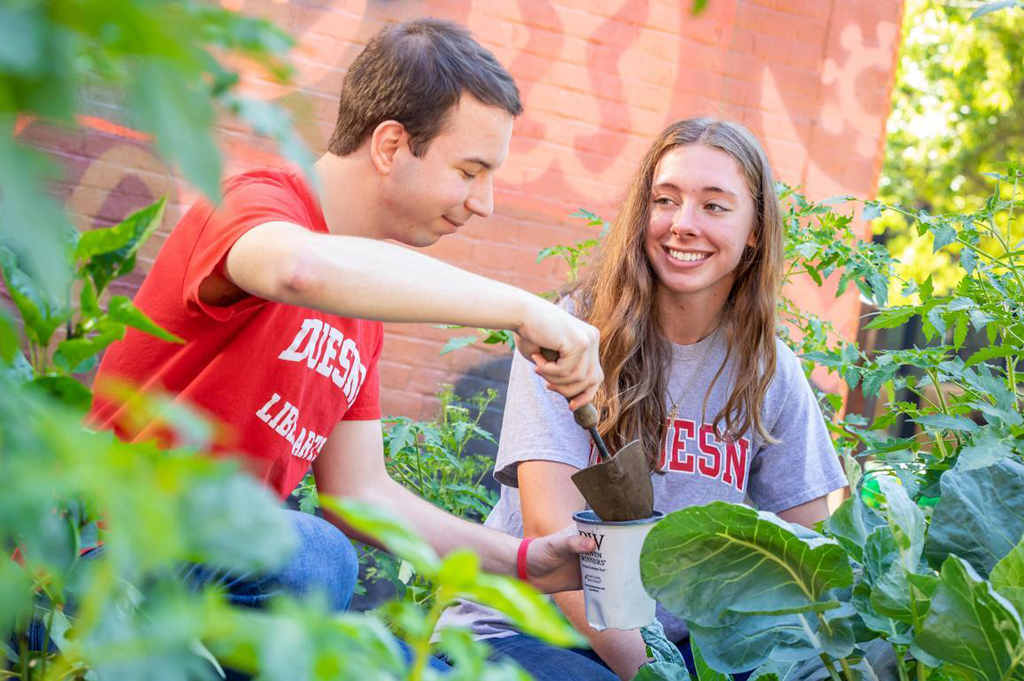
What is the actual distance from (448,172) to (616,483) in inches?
25.1

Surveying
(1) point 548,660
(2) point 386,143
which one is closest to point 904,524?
(1) point 548,660

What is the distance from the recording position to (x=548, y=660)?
205 cm

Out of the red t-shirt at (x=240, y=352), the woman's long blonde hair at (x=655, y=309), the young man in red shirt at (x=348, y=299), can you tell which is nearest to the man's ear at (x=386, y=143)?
the young man in red shirt at (x=348, y=299)

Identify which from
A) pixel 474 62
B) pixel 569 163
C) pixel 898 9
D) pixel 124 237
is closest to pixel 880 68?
pixel 898 9

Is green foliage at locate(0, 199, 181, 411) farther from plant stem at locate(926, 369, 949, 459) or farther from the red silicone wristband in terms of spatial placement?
plant stem at locate(926, 369, 949, 459)

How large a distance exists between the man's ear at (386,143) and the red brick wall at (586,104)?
1.60 meters

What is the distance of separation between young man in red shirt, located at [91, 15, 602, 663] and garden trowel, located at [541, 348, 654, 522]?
8 cm

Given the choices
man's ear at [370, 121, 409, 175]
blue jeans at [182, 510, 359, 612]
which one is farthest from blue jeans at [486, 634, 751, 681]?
man's ear at [370, 121, 409, 175]

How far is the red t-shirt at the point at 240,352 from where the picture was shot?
1632mm

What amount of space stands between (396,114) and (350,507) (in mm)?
1507

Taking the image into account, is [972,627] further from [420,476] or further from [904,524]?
[420,476]

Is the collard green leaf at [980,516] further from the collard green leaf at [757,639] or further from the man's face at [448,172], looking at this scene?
the man's face at [448,172]

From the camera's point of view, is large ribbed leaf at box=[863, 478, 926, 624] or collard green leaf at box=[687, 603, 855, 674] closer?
large ribbed leaf at box=[863, 478, 926, 624]

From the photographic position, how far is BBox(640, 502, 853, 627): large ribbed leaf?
123 cm
